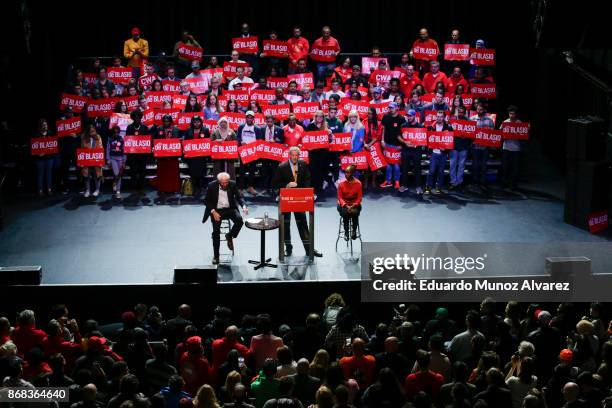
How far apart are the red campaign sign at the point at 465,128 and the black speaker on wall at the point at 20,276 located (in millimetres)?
8824

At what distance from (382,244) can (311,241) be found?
54.8 inches

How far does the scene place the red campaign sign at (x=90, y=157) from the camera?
18.6 metres

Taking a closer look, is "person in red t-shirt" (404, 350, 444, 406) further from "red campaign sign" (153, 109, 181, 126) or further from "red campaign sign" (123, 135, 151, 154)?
"red campaign sign" (153, 109, 181, 126)

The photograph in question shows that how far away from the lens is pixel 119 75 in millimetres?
21250

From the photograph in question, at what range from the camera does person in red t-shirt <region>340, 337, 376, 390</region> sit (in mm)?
10211

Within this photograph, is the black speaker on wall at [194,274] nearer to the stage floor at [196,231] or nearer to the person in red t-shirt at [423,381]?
the stage floor at [196,231]

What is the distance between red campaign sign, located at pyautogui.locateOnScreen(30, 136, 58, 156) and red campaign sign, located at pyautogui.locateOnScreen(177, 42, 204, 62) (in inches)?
179

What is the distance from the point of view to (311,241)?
15.2m

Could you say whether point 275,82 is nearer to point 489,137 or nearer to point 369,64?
point 369,64

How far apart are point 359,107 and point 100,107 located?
5.25m

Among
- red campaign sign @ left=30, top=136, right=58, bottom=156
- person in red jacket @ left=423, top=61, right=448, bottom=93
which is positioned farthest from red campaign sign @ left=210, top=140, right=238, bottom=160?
person in red jacket @ left=423, top=61, right=448, bottom=93

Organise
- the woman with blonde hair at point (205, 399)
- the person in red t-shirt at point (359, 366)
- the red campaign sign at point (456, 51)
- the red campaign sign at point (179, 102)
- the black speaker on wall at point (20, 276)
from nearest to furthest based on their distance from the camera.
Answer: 1. the woman with blonde hair at point (205, 399)
2. the person in red t-shirt at point (359, 366)
3. the black speaker on wall at point (20, 276)
4. the red campaign sign at point (179, 102)
5. the red campaign sign at point (456, 51)

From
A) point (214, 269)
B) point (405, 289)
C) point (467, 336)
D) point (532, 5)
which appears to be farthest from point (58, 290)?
point (532, 5)

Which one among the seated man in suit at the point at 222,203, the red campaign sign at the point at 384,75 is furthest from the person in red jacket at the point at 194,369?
the red campaign sign at the point at 384,75
